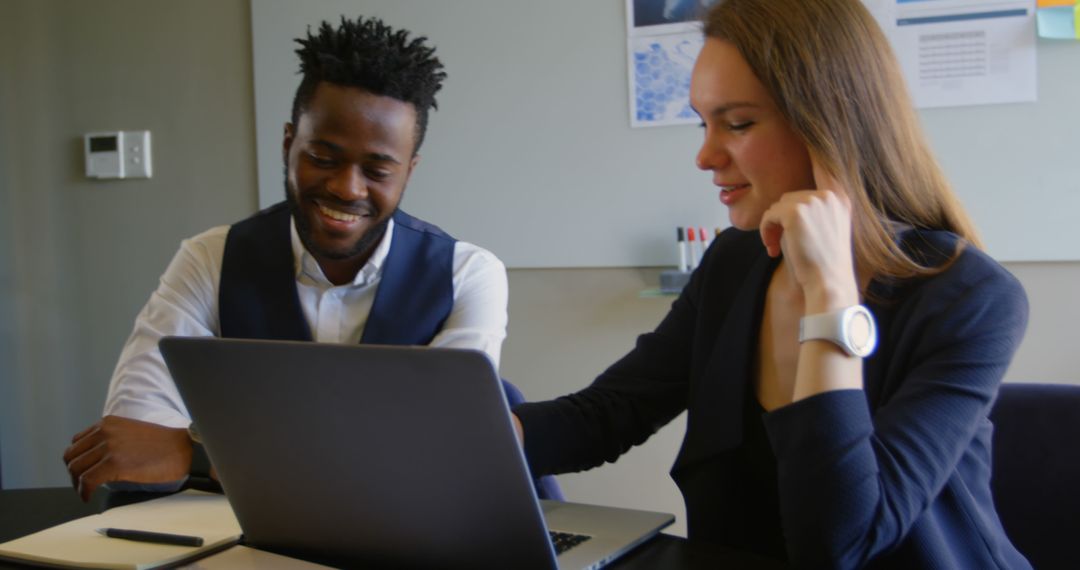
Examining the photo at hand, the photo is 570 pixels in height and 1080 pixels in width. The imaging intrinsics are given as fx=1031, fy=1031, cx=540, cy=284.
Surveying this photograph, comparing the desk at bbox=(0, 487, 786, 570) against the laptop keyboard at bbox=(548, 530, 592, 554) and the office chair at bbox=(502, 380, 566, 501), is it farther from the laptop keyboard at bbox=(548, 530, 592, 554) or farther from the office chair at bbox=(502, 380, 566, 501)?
the office chair at bbox=(502, 380, 566, 501)

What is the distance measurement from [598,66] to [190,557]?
1673 mm

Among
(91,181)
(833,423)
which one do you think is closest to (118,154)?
(91,181)

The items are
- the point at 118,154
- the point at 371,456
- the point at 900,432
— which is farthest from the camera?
the point at 118,154

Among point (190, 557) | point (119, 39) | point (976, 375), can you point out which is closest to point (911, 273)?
point (976, 375)

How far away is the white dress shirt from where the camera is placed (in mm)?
1662

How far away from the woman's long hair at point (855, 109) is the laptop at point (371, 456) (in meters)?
0.42

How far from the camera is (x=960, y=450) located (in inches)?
39.4

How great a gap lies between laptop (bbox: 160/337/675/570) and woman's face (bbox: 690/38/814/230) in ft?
1.33

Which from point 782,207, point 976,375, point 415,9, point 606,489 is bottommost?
point 606,489

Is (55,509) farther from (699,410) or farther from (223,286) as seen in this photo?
(699,410)

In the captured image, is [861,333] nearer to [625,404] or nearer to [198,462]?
[625,404]

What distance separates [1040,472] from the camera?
3.96 ft

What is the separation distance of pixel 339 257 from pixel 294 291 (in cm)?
9

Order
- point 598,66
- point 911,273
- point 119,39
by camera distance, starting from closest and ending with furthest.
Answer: point 911,273 → point 598,66 → point 119,39
